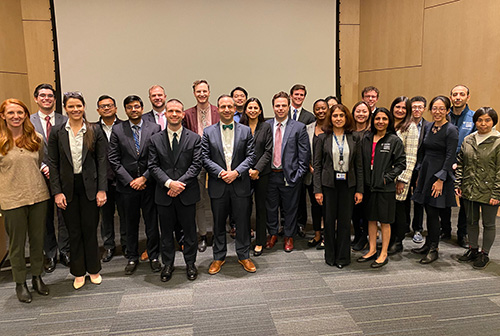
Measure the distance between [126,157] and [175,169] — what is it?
1.84ft

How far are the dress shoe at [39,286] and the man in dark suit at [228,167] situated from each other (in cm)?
141

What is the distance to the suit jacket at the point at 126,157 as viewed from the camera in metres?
3.21

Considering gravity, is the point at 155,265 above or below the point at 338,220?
below

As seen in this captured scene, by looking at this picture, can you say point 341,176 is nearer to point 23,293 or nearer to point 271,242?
point 271,242

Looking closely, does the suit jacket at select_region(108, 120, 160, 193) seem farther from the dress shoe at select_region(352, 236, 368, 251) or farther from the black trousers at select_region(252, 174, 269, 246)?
the dress shoe at select_region(352, 236, 368, 251)

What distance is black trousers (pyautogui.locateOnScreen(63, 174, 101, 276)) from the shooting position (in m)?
2.92

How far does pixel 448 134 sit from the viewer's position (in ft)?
10.8

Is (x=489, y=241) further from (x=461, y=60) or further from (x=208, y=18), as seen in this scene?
(x=208, y=18)

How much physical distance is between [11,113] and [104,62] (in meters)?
3.08

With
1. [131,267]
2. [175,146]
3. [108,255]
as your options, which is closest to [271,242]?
[131,267]

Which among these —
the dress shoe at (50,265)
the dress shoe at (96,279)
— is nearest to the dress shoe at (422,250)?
the dress shoe at (96,279)

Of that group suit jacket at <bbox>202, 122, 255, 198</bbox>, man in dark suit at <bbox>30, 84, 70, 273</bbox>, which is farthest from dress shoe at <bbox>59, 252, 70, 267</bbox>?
suit jacket at <bbox>202, 122, 255, 198</bbox>

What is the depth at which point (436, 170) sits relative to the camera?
3.39 m

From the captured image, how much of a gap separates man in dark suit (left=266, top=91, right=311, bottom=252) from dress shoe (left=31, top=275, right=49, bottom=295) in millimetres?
2205
